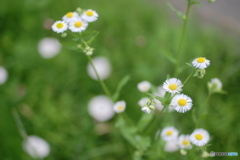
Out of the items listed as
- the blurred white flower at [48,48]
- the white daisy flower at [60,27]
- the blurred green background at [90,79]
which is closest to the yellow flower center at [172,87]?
the white daisy flower at [60,27]

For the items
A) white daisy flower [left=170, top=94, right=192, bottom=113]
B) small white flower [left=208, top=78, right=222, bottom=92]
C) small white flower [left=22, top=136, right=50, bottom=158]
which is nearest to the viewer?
white daisy flower [left=170, top=94, right=192, bottom=113]

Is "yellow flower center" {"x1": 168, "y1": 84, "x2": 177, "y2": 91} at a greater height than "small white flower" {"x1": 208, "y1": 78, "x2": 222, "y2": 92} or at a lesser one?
lesser

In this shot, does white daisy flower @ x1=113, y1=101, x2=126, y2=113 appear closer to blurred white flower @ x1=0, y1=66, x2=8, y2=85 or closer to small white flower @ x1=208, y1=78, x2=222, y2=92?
small white flower @ x1=208, y1=78, x2=222, y2=92

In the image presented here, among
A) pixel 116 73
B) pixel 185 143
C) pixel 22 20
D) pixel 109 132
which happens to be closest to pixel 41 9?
pixel 22 20

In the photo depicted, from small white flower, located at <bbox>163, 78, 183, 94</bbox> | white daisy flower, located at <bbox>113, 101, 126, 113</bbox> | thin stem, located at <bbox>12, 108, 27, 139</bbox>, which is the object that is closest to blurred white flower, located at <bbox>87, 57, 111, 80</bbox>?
thin stem, located at <bbox>12, 108, 27, 139</bbox>

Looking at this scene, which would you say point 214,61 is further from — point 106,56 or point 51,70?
point 51,70
